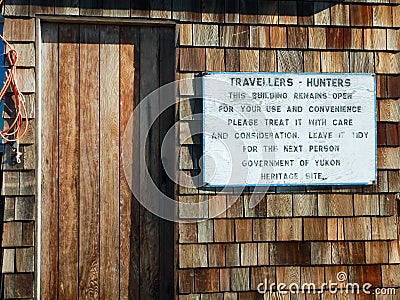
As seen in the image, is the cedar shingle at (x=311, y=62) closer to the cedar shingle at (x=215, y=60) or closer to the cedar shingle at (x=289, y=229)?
the cedar shingle at (x=215, y=60)

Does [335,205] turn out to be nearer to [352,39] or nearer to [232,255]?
[232,255]

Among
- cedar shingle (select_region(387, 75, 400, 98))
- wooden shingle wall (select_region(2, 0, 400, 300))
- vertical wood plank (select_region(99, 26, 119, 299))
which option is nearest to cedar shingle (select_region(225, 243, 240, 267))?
wooden shingle wall (select_region(2, 0, 400, 300))

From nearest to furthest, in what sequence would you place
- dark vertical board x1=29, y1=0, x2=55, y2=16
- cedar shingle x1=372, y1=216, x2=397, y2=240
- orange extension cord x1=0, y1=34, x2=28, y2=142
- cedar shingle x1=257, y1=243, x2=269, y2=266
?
orange extension cord x1=0, y1=34, x2=28, y2=142
dark vertical board x1=29, y1=0, x2=55, y2=16
cedar shingle x1=257, y1=243, x2=269, y2=266
cedar shingle x1=372, y1=216, x2=397, y2=240

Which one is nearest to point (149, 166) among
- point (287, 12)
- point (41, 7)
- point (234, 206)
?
point (234, 206)

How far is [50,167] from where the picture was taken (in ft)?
12.1

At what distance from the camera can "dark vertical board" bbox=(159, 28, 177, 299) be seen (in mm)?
3758

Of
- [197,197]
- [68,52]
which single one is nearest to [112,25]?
[68,52]

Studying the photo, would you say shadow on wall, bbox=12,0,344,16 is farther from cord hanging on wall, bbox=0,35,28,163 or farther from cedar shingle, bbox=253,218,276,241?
cedar shingle, bbox=253,218,276,241

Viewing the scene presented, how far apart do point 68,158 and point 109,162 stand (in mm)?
262

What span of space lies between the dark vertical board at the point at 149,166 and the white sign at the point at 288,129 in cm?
35

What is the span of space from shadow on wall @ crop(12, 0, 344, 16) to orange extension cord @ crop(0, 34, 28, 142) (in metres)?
0.35

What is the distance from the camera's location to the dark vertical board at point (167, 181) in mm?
3758

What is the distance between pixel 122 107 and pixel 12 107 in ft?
2.23

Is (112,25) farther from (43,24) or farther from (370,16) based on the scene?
(370,16)
